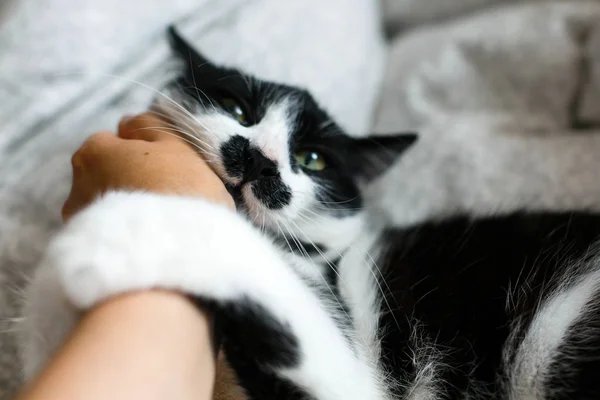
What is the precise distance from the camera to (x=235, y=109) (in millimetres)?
925

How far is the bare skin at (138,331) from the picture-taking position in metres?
0.47

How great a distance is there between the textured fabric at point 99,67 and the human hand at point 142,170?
205 mm

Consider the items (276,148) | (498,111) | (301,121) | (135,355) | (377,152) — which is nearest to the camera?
(135,355)

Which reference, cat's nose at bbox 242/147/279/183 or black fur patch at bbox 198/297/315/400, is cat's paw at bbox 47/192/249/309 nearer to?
black fur patch at bbox 198/297/315/400

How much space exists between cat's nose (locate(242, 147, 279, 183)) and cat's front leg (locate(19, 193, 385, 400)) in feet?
0.40

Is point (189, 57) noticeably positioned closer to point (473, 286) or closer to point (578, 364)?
point (473, 286)

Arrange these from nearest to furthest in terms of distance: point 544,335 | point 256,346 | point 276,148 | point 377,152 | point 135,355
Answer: point 135,355, point 256,346, point 544,335, point 276,148, point 377,152

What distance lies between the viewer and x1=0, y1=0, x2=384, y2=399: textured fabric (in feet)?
3.09

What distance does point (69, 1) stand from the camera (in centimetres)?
108

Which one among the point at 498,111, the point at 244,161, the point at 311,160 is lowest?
the point at 498,111

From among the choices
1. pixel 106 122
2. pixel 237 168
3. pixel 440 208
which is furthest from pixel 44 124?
pixel 440 208

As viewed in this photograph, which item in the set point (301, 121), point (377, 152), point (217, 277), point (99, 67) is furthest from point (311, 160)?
point (99, 67)

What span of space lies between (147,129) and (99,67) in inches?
16.6

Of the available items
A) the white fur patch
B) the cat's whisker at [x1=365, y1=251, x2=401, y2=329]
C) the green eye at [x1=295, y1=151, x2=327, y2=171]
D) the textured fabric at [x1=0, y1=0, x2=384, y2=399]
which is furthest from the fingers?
the white fur patch
